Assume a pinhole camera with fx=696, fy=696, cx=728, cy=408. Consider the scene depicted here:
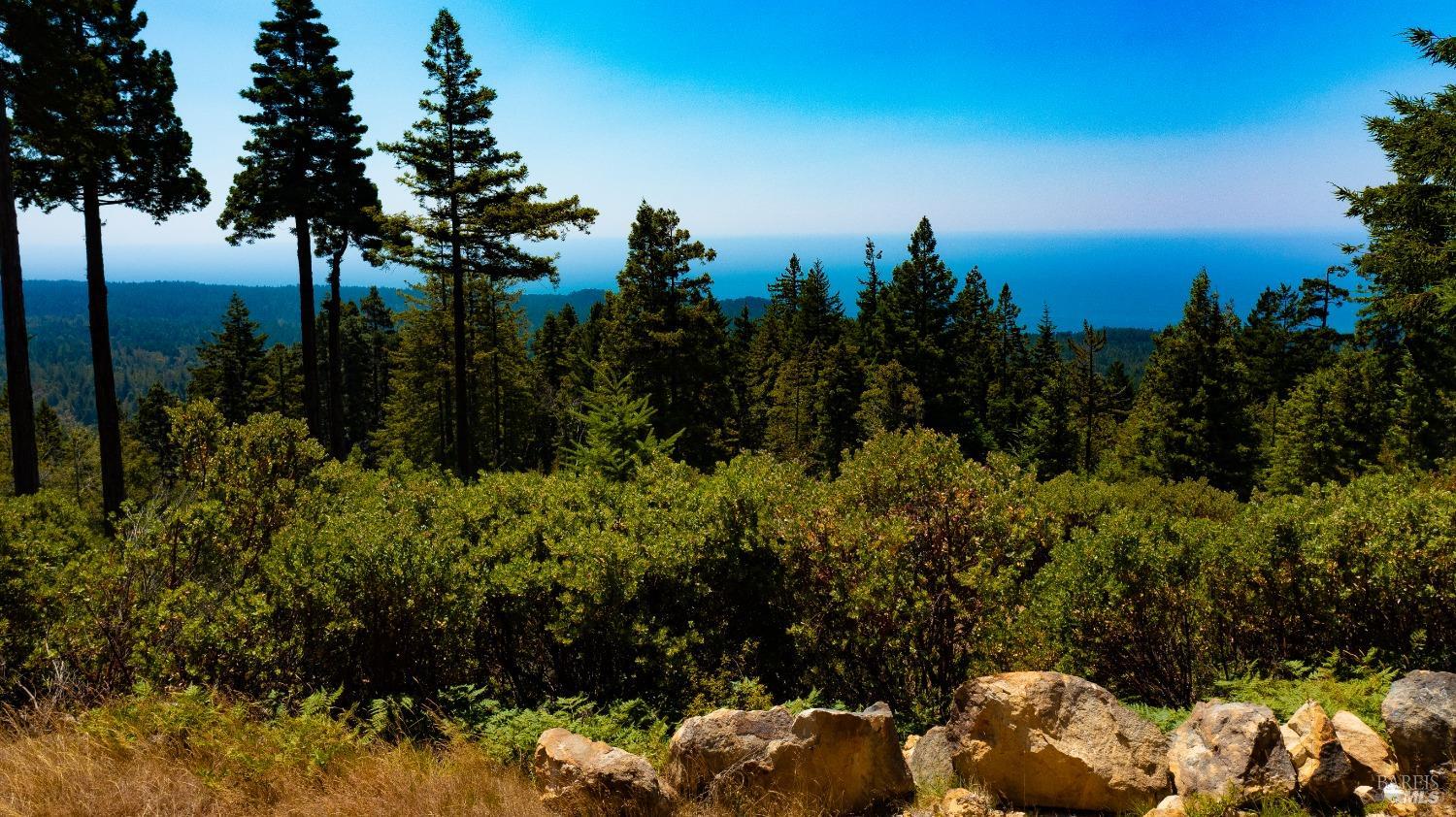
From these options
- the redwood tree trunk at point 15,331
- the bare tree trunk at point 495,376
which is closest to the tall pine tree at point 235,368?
the bare tree trunk at point 495,376

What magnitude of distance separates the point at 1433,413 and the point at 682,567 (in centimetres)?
3594

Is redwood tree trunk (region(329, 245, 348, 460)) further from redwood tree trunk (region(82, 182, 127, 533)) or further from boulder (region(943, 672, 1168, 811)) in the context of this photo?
boulder (region(943, 672, 1168, 811))

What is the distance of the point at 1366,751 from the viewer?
5.20 meters

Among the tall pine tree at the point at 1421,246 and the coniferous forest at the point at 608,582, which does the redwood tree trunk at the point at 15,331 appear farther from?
the tall pine tree at the point at 1421,246

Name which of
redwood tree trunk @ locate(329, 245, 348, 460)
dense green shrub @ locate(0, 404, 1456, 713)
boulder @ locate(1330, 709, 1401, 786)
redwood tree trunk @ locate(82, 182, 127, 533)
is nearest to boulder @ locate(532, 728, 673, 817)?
dense green shrub @ locate(0, 404, 1456, 713)

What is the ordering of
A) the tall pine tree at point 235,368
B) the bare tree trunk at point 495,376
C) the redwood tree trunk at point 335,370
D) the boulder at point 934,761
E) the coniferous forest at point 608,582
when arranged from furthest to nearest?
the tall pine tree at point 235,368
the bare tree trunk at point 495,376
the redwood tree trunk at point 335,370
the coniferous forest at point 608,582
the boulder at point 934,761

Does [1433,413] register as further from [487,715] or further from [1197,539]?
[487,715]

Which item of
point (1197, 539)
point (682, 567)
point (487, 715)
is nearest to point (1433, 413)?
point (1197, 539)

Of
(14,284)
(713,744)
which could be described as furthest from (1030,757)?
(14,284)

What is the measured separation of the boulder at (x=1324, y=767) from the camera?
5.00 meters

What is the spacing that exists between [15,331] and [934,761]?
1856 cm

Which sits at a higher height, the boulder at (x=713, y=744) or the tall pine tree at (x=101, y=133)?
the tall pine tree at (x=101, y=133)

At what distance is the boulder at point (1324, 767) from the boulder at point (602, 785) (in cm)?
468

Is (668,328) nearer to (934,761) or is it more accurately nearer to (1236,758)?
(934,761)
